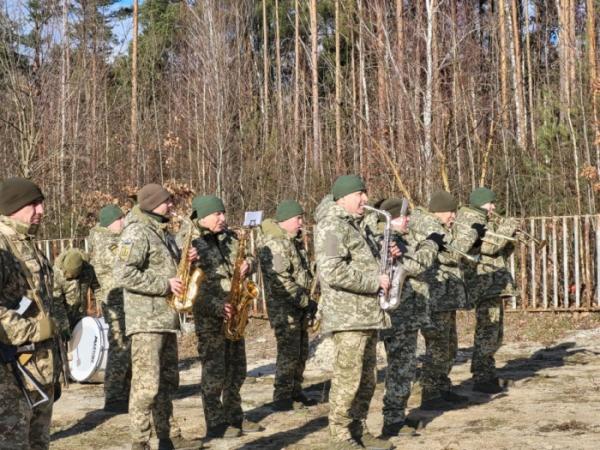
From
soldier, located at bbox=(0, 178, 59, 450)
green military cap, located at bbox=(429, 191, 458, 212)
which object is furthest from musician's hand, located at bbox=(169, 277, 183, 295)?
green military cap, located at bbox=(429, 191, 458, 212)

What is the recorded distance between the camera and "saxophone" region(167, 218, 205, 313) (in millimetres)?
7027

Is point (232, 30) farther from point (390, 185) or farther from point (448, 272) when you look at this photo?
point (448, 272)

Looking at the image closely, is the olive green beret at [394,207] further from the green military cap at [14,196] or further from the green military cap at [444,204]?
the green military cap at [14,196]

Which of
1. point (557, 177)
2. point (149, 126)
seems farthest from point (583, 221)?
point (149, 126)

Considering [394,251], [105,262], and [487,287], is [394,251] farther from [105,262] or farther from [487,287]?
[105,262]

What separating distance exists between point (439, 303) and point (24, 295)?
188 inches

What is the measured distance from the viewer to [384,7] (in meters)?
16.2

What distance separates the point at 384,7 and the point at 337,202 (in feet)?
32.7

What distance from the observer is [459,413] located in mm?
8812

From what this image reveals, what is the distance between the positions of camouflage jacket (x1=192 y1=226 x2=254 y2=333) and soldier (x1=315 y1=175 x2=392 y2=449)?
4.08 feet

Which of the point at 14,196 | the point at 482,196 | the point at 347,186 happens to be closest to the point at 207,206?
the point at 347,186

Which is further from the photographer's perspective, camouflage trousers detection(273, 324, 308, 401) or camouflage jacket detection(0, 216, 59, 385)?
camouflage trousers detection(273, 324, 308, 401)

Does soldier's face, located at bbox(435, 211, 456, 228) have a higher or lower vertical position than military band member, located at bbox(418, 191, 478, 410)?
higher

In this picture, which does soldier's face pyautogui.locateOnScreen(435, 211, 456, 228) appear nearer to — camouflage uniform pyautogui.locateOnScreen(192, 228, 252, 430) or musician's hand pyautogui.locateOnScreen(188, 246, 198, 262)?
camouflage uniform pyautogui.locateOnScreen(192, 228, 252, 430)
